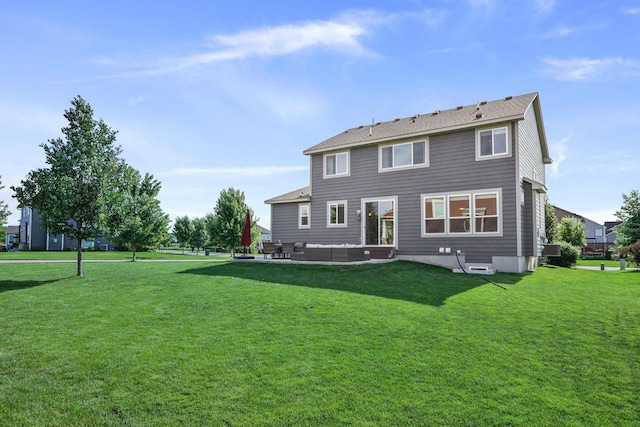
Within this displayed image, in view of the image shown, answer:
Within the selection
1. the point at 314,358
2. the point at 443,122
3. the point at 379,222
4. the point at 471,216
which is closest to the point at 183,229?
the point at 379,222

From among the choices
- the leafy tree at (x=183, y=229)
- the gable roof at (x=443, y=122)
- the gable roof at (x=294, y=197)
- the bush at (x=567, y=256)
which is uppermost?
the gable roof at (x=443, y=122)

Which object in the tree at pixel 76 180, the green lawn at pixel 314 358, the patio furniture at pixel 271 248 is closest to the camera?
the green lawn at pixel 314 358

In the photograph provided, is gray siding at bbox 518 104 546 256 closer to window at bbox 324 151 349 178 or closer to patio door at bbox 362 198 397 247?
patio door at bbox 362 198 397 247

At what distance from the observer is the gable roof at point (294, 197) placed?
21520mm

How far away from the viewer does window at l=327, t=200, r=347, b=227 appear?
20031 millimetres

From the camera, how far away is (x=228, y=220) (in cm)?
2836

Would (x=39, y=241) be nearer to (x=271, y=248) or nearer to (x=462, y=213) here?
(x=271, y=248)

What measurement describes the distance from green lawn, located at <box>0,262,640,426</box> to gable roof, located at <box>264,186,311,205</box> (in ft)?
39.3

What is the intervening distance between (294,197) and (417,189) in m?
7.66

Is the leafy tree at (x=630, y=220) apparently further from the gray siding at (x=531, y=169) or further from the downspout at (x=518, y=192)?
the downspout at (x=518, y=192)

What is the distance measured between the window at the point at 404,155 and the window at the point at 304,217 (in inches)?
203

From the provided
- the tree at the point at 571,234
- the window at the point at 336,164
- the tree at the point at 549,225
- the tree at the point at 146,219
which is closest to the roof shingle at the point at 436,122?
the window at the point at 336,164

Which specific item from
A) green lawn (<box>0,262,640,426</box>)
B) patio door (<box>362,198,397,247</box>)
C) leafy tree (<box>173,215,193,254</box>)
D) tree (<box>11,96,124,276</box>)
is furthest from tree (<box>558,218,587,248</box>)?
leafy tree (<box>173,215,193,254</box>)

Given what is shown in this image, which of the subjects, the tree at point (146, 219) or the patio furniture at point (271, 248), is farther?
the tree at point (146, 219)
